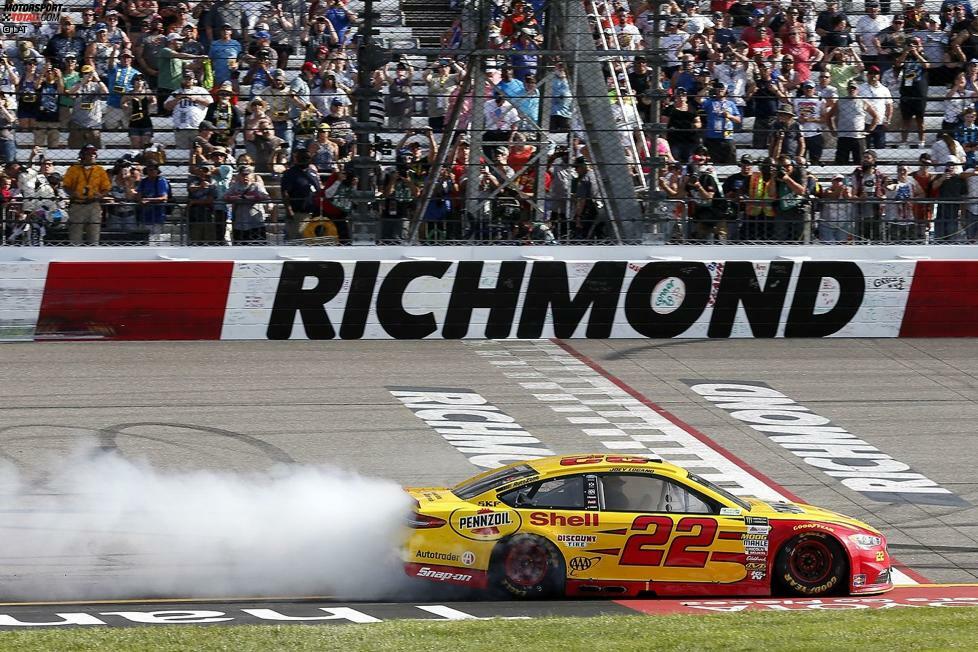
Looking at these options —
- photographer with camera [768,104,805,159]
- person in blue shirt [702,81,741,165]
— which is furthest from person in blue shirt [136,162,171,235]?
photographer with camera [768,104,805,159]

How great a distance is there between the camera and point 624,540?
922 centimetres

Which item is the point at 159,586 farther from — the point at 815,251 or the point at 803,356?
the point at 815,251

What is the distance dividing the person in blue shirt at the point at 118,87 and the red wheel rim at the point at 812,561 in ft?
36.6

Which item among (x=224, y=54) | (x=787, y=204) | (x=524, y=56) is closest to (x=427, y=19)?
(x=524, y=56)

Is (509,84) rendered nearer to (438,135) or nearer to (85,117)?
(438,135)

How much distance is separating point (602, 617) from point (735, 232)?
9.78 metres

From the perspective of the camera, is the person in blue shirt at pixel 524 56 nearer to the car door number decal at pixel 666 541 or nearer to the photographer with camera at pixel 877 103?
the photographer with camera at pixel 877 103

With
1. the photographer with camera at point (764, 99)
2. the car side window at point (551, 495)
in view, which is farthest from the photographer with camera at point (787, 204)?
the car side window at point (551, 495)

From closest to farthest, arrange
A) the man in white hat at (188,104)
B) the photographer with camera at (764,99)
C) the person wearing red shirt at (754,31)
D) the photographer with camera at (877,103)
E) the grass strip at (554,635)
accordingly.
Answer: the grass strip at (554,635) < the man in white hat at (188,104) < the photographer with camera at (764,99) < the photographer with camera at (877,103) < the person wearing red shirt at (754,31)

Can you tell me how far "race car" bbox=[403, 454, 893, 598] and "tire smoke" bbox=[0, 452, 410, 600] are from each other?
43 centimetres

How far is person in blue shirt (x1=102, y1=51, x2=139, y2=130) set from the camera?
1777cm

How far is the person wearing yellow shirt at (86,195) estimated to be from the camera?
16719 mm

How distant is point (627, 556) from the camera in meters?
9.23

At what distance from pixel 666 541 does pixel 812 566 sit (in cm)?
100
